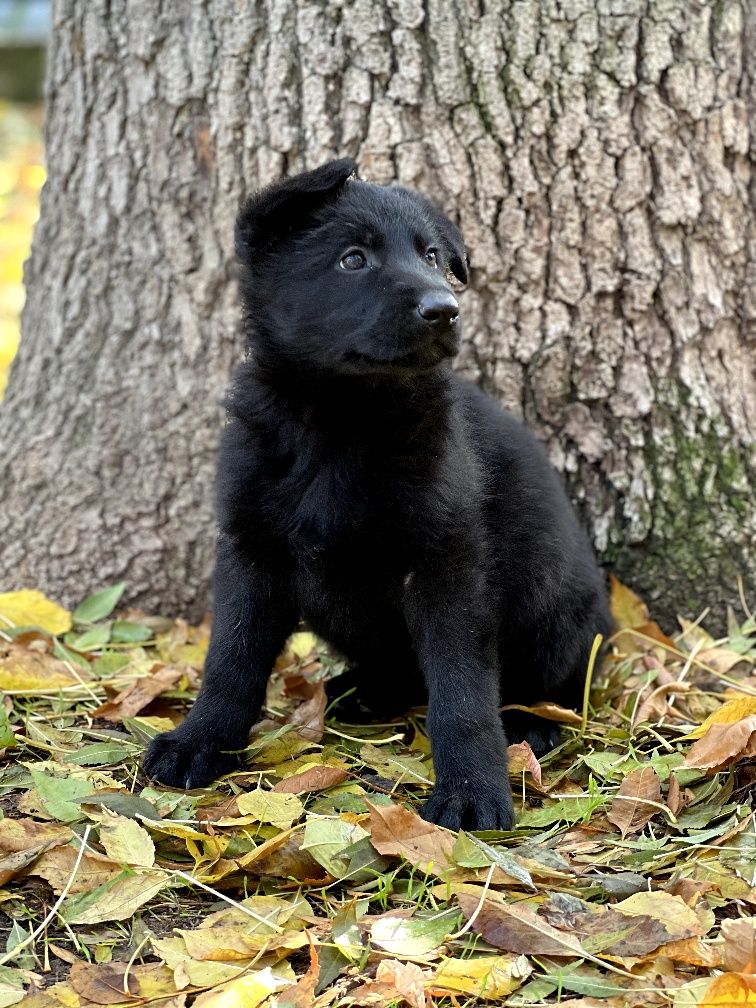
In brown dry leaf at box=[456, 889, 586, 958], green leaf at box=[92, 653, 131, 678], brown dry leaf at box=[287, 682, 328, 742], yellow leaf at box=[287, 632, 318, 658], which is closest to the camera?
brown dry leaf at box=[456, 889, 586, 958]

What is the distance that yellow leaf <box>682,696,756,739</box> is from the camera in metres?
3.08

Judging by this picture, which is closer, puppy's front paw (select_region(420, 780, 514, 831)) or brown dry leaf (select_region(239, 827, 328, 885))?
brown dry leaf (select_region(239, 827, 328, 885))

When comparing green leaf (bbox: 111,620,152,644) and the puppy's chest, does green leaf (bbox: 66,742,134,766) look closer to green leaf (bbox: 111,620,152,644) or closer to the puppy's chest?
the puppy's chest

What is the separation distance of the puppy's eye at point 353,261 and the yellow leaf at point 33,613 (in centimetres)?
184

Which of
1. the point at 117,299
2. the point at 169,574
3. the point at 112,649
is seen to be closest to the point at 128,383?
the point at 117,299

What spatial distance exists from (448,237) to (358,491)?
798mm

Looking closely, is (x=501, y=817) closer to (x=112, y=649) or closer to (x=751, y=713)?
(x=751, y=713)

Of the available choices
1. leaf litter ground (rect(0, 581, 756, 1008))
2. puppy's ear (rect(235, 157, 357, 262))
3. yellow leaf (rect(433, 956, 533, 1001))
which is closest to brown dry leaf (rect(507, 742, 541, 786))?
leaf litter ground (rect(0, 581, 756, 1008))

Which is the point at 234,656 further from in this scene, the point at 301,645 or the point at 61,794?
the point at 301,645

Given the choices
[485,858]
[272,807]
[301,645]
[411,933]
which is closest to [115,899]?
[272,807]

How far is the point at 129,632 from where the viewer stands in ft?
13.6

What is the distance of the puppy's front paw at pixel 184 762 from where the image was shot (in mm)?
3023

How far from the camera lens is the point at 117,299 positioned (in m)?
4.30

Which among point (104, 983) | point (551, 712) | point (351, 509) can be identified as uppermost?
point (351, 509)
